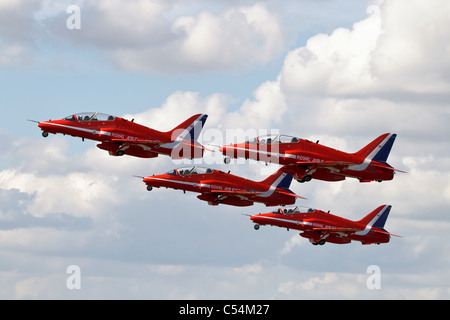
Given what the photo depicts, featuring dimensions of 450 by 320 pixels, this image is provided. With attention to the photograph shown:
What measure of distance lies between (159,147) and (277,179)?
2378 centimetres

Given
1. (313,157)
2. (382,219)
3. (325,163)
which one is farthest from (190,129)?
(382,219)

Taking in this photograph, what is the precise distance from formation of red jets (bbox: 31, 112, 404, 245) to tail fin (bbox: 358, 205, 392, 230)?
81.0ft

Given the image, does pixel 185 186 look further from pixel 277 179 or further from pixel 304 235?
pixel 304 235

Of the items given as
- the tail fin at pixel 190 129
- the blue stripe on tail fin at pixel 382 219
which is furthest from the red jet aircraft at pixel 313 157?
the blue stripe on tail fin at pixel 382 219

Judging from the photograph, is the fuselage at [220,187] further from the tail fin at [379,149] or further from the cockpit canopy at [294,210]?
the tail fin at [379,149]

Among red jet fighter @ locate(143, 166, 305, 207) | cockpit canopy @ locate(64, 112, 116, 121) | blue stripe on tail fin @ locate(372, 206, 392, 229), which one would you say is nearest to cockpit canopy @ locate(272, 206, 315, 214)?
red jet fighter @ locate(143, 166, 305, 207)

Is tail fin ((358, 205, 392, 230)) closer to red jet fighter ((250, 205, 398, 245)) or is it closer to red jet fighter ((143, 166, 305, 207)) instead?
red jet fighter ((250, 205, 398, 245))

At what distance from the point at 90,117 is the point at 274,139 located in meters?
24.7

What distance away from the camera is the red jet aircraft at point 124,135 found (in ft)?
391

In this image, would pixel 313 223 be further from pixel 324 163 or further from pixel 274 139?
pixel 274 139

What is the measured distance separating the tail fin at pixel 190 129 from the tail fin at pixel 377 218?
132 ft

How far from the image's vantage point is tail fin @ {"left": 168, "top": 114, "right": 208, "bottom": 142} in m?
125

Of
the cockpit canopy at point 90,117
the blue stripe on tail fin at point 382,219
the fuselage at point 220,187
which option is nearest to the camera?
the cockpit canopy at point 90,117

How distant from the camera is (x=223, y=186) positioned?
432ft
